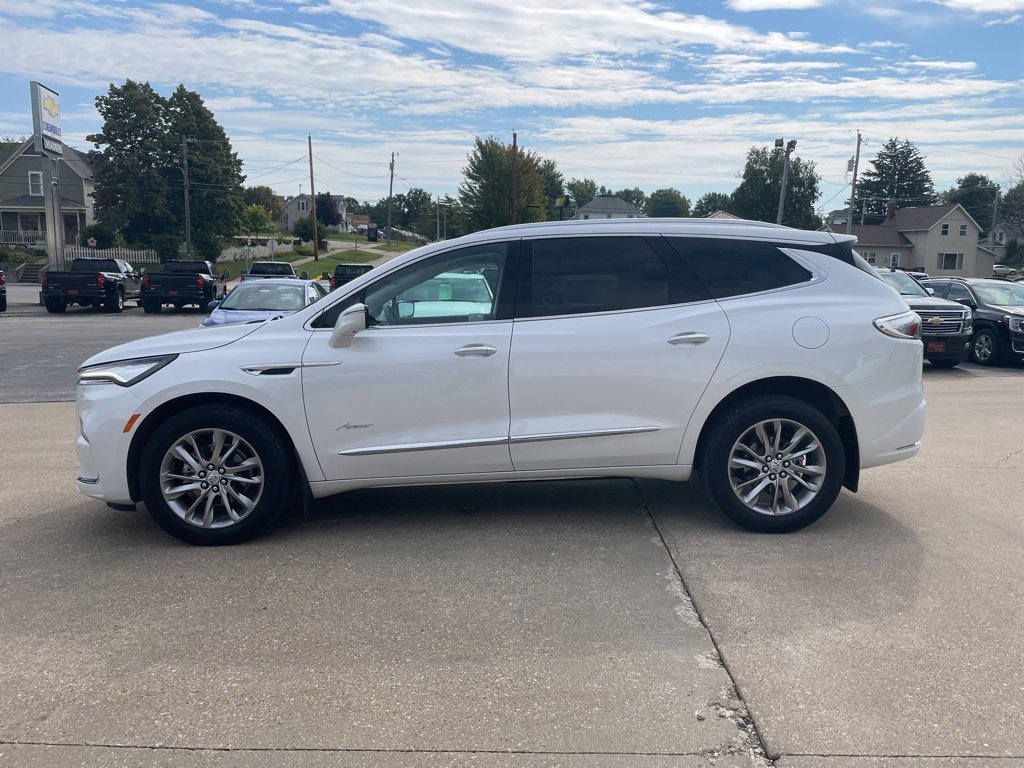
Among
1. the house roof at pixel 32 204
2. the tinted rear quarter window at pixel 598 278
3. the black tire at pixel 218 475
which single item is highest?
the house roof at pixel 32 204

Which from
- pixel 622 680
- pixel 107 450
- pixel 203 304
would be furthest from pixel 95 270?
pixel 622 680

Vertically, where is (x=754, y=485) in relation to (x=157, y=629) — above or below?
above

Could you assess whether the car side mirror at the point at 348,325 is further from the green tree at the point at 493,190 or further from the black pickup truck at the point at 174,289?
the green tree at the point at 493,190

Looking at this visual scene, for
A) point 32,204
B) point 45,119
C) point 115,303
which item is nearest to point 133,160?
point 32,204

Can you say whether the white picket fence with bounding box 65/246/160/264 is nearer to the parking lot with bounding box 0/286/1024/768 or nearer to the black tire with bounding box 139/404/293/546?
the parking lot with bounding box 0/286/1024/768

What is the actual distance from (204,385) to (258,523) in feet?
2.89

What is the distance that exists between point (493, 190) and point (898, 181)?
6972 centimetres

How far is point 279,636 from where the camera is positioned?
3.87 meters

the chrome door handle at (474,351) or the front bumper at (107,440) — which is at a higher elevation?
the chrome door handle at (474,351)

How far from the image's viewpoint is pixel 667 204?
5212 inches

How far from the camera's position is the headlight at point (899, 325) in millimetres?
5176

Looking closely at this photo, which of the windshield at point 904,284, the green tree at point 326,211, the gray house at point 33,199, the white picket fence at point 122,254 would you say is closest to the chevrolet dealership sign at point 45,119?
the white picket fence at point 122,254

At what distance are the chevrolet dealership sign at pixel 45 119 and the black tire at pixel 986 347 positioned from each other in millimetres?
34061

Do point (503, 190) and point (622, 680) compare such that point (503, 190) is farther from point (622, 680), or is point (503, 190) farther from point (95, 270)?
point (622, 680)
